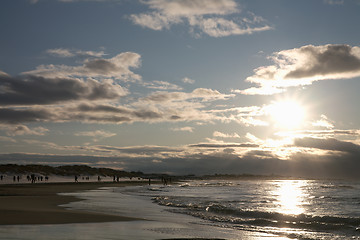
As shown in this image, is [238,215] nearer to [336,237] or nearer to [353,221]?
[353,221]

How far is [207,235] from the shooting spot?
56.7ft

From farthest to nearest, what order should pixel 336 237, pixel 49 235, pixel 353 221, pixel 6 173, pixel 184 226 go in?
pixel 6 173, pixel 353 221, pixel 184 226, pixel 336 237, pixel 49 235

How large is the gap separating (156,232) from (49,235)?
4636 mm

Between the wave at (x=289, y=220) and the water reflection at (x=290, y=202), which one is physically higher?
the wave at (x=289, y=220)

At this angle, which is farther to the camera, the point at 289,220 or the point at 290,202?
the point at 290,202

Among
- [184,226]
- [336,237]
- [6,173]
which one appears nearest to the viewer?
[336,237]

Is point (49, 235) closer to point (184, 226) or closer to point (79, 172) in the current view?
point (184, 226)

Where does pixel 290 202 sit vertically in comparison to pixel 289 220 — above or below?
below

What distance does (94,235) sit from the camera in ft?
51.3

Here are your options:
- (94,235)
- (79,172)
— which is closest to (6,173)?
(79,172)

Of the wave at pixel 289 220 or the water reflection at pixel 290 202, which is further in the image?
the water reflection at pixel 290 202

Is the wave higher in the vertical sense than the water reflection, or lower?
higher

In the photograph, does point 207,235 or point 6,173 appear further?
point 6,173

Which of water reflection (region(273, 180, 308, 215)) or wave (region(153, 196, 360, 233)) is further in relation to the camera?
water reflection (region(273, 180, 308, 215))
